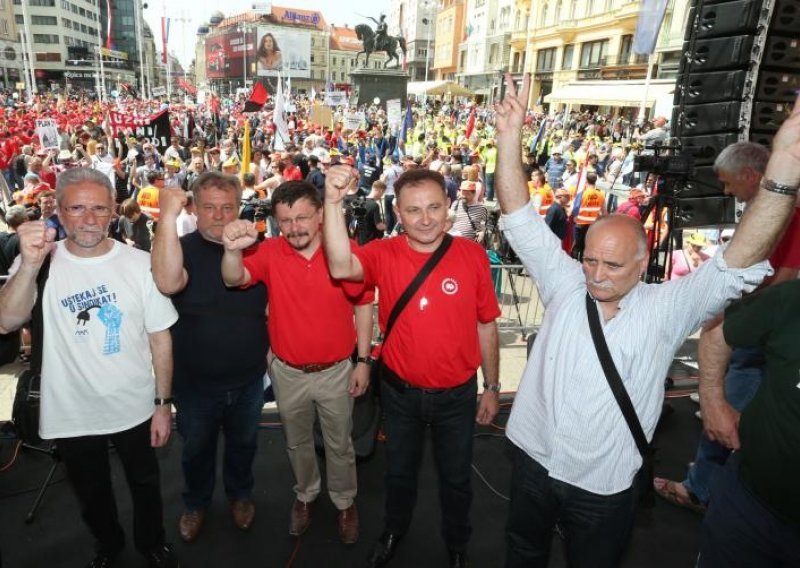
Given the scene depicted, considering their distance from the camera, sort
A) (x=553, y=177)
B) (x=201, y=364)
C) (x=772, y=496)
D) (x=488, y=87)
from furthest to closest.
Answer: (x=488, y=87) < (x=553, y=177) < (x=201, y=364) < (x=772, y=496)

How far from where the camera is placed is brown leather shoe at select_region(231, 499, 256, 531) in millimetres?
3223

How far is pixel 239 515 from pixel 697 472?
2.93 metres

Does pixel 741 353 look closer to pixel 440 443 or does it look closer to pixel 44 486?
pixel 440 443

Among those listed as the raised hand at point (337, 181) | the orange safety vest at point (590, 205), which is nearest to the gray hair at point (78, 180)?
the raised hand at point (337, 181)

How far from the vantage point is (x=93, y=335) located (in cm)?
243

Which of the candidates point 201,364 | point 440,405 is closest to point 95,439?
point 201,364

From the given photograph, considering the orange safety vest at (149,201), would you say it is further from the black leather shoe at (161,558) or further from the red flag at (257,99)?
the black leather shoe at (161,558)

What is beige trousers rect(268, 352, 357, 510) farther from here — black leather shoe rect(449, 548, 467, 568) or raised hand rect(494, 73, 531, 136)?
raised hand rect(494, 73, 531, 136)

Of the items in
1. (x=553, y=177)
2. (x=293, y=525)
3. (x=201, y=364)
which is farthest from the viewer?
(x=553, y=177)

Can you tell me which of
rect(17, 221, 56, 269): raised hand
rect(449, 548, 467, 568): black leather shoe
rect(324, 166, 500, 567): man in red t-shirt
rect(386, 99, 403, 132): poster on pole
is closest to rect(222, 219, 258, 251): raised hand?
rect(324, 166, 500, 567): man in red t-shirt

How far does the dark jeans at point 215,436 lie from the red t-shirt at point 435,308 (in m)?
0.97

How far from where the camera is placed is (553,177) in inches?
553

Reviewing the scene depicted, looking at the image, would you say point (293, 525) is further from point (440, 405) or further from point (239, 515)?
point (440, 405)

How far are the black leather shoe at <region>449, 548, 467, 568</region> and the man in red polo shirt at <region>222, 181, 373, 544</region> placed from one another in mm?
601
